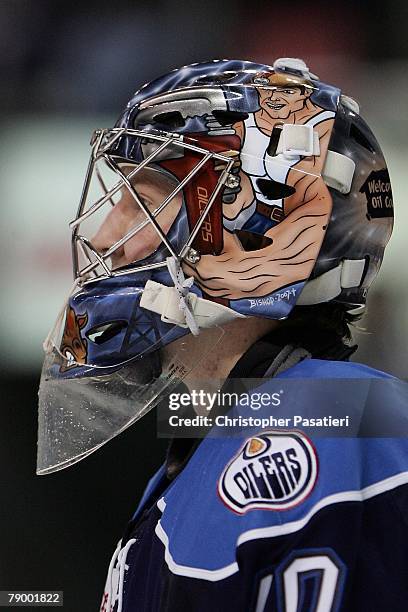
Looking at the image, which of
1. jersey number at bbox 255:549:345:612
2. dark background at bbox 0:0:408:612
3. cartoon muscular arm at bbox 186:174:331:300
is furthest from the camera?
dark background at bbox 0:0:408:612

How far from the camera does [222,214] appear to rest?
99 cm

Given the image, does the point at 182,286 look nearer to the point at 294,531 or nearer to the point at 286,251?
the point at 286,251

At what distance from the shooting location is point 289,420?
2.88 feet

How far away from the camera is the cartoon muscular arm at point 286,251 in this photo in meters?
0.98

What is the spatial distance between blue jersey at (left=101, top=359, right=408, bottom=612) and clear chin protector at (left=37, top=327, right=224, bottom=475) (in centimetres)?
23

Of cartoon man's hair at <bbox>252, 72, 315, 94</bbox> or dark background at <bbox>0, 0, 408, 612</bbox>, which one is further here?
dark background at <bbox>0, 0, 408, 612</bbox>

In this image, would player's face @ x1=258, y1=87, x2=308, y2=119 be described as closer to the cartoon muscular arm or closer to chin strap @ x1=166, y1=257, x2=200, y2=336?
the cartoon muscular arm

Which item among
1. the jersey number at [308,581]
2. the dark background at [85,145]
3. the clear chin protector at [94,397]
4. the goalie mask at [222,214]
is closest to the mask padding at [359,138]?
the goalie mask at [222,214]

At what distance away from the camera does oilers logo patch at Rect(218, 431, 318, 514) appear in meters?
0.80

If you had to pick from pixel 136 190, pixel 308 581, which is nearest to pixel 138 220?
pixel 136 190

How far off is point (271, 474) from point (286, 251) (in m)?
0.27

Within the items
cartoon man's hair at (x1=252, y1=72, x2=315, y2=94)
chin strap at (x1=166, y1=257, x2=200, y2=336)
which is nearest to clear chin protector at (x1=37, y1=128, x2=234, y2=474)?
chin strap at (x1=166, y1=257, x2=200, y2=336)

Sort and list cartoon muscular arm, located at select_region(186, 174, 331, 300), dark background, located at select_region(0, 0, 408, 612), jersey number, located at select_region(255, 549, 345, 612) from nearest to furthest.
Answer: jersey number, located at select_region(255, 549, 345, 612)
cartoon muscular arm, located at select_region(186, 174, 331, 300)
dark background, located at select_region(0, 0, 408, 612)

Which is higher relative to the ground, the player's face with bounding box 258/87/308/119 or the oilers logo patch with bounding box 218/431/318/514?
the player's face with bounding box 258/87/308/119
